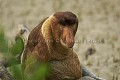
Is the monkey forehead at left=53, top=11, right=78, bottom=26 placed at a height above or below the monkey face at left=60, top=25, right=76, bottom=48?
above

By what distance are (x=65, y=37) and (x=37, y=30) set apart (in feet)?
0.83

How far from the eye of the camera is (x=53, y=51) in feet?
4.36

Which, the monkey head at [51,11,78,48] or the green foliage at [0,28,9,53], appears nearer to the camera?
the green foliage at [0,28,9,53]

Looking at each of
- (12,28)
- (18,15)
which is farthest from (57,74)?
(18,15)

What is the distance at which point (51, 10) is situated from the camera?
5.58 m

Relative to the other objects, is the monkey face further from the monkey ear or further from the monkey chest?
the monkey chest

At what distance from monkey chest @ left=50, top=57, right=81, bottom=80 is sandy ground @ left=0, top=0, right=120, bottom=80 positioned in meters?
2.26

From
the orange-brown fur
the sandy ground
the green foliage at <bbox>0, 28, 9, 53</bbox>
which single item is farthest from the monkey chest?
the sandy ground

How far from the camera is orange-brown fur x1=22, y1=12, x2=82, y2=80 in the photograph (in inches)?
48.9

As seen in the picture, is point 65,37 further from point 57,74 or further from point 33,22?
point 33,22

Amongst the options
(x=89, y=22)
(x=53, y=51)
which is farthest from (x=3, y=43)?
(x=89, y=22)

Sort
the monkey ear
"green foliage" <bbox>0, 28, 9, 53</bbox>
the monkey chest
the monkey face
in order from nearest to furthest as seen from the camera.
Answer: "green foliage" <bbox>0, 28, 9, 53</bbox> < the monkey face < the monkey ear < the monkey chest

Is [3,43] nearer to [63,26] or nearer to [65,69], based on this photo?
[63,26]

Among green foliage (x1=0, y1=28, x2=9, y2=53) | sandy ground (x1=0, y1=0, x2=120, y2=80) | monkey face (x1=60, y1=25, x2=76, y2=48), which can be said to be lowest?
sandy ground (x1=0, y1=0, x2=120, y2=80)
